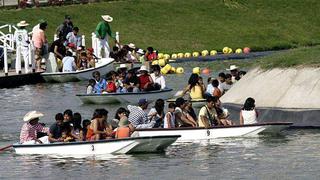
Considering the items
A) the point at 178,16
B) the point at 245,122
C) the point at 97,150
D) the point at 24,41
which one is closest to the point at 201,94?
the point at 245,122

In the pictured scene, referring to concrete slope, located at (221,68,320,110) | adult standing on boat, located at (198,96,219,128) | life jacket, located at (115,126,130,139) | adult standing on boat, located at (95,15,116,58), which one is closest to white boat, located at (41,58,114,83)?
adult standing on boat, located at (95,15,116,58)

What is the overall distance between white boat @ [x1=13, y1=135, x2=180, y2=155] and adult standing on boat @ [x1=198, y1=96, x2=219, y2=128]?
87.0 inches

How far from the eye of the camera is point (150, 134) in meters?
31.3

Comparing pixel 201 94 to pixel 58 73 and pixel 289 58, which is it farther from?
pixel 58 73

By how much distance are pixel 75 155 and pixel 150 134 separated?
2357mm

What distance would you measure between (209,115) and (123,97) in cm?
972

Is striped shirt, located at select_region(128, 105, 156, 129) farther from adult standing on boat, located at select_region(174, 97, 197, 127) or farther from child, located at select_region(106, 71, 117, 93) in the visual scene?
child, located at select_region(106, 71, 117, 93)

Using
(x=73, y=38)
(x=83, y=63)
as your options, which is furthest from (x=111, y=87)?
(x=73, y=38)

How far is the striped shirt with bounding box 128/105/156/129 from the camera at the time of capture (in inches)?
1252

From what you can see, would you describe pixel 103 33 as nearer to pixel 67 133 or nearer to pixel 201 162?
pixel 67 133

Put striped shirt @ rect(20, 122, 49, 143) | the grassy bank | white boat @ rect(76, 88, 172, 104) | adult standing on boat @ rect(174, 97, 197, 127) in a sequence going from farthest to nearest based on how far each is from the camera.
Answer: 1. the grassy bank
2. white boat @ rect(76, 88, 172, 104)
3. adult standing on boat @ rect(174, 97, 197, 127)
4. striped shirt @ rect(20, 122, 49, 143)

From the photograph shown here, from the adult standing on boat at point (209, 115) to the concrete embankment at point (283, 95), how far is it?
2866 mm

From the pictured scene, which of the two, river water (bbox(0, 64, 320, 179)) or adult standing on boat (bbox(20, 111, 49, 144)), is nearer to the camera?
river water (bbox(0, 64, 320, 179))

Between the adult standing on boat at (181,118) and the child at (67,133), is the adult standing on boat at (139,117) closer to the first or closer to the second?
the adult standing on boat at (181,118)
